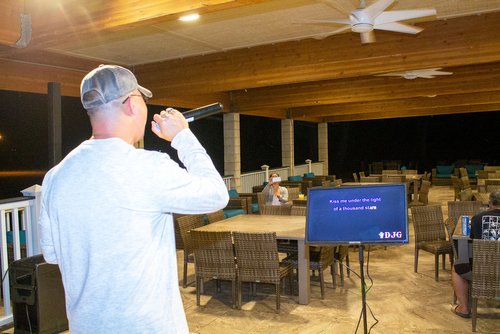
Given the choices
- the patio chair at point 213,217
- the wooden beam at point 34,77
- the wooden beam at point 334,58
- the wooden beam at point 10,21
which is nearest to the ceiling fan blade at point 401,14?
the wooden beam at point 334,58

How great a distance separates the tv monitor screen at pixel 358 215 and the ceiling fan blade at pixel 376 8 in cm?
234

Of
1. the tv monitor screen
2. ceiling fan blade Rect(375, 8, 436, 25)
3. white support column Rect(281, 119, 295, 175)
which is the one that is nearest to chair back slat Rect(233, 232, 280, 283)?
the tv monitor screen

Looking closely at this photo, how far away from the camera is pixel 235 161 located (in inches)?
473

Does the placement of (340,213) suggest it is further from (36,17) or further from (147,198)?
(36,17)

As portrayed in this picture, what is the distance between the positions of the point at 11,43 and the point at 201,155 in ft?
14.7

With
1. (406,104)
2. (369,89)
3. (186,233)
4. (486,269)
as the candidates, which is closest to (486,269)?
(486,269)

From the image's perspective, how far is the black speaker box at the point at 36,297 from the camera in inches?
139

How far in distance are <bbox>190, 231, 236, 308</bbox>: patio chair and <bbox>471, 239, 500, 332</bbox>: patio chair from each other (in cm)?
222

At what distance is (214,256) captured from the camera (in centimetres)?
477

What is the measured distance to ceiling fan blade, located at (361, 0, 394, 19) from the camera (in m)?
4.28

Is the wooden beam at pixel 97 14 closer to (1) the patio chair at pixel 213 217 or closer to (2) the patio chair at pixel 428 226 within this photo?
(1) the patio chair at pixel 213 217

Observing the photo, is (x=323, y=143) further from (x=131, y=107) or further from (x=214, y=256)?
(x=131, y=107)

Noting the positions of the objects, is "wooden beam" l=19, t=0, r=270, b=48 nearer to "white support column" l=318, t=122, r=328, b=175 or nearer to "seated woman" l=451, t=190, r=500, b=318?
"seated woman" l=451, t=190, r=500, b=318

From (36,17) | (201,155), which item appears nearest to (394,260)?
(36,17)
